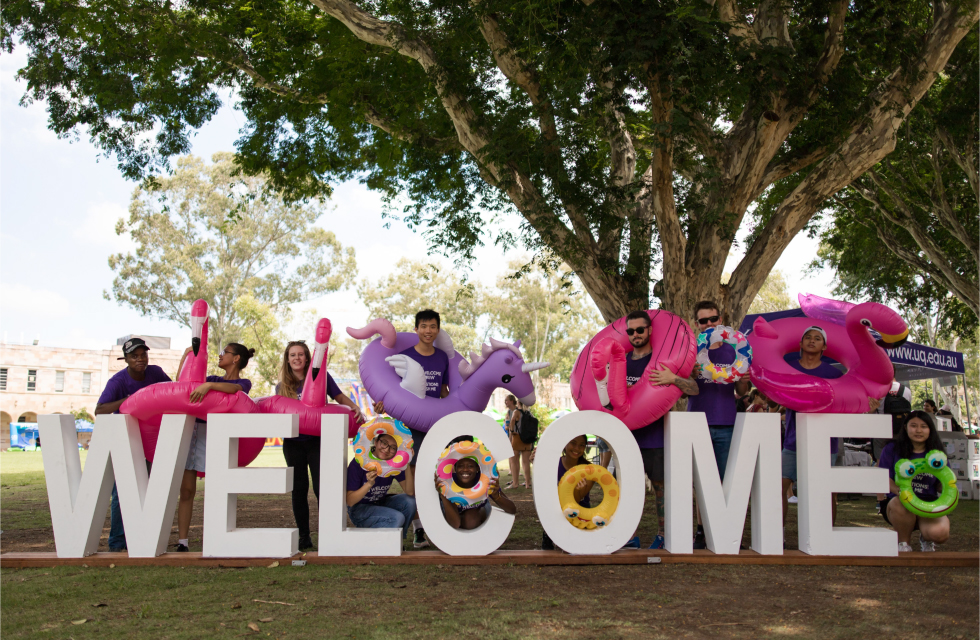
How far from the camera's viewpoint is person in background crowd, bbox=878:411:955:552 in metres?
5.48

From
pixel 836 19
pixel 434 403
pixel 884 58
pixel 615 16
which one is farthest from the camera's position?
pixel 884 58

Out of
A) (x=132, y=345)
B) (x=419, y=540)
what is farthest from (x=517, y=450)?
(x=132, y=345)

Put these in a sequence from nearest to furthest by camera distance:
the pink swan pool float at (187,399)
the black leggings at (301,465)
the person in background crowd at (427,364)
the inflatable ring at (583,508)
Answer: the inflatable ring at (583,508) → the pink swan pool float at (187,399) → the black leggings at (301,465) → the person in background crowd at (427,364)

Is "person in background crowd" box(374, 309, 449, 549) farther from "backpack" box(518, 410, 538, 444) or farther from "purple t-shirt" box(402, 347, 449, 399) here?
"backpack" box(518, 410, 538, 444)

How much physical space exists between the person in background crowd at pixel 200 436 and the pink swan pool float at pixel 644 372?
2.62m

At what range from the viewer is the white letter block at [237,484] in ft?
16.9

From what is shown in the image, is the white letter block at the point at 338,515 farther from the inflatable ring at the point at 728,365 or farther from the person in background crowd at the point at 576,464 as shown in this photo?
the inflatable ring at the point at 728,365

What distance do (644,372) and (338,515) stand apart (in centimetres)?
249

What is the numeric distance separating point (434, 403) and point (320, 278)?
31.1 m

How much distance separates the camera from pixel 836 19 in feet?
28.1

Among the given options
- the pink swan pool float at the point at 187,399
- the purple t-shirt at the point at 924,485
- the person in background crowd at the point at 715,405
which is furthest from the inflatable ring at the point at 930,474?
the pink swan pool float at the point at 187,399

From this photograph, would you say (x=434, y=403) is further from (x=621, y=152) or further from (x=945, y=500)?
(x=621, y=152)

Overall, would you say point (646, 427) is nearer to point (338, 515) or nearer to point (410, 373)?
point (410, 373)

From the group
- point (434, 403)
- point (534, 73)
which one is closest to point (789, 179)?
point (534, 73)
